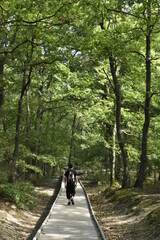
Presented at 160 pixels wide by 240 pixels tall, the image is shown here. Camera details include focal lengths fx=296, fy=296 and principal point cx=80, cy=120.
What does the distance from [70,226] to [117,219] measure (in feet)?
9.19

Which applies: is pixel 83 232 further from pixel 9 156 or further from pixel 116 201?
pixel 9 156

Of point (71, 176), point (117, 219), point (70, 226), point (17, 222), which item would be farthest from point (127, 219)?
point (17, 222)

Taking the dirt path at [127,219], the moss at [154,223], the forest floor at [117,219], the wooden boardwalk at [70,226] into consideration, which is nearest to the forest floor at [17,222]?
the forest floor at [117,219]

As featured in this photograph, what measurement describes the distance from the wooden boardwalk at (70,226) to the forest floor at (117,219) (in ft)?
1.75

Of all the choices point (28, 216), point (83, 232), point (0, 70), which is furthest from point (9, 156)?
point (83, 232)

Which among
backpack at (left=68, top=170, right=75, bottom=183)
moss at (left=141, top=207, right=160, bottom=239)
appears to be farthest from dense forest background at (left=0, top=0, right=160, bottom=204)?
moss at (left=141, top=207, right=160, bottom=239)

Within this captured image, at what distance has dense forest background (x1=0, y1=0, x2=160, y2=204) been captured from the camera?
37.0ft

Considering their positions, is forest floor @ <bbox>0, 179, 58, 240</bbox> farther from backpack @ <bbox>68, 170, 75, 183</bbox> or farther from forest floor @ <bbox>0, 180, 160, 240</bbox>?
backpack @ <bbox>68, 170, 75, 183</bbox>

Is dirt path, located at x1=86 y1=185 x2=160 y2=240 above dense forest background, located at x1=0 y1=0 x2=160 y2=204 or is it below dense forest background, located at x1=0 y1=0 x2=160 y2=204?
below

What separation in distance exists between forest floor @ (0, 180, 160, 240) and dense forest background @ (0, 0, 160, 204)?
1.89 metres

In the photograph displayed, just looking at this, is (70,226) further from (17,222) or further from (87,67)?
(87,67)

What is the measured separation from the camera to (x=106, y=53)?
14219mm

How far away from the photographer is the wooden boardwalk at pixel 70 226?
8609mm

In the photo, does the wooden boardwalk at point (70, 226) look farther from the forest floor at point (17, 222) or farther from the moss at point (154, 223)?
the moss at point (154, 223)
